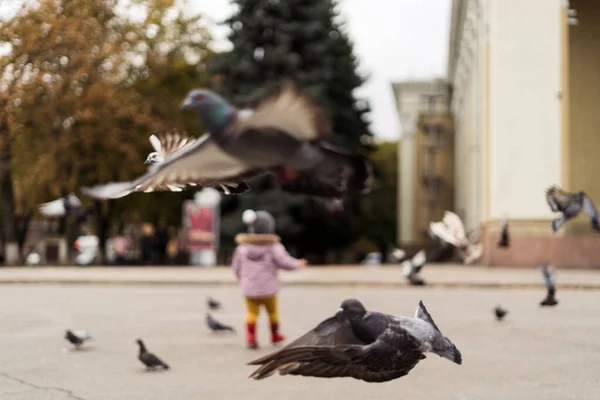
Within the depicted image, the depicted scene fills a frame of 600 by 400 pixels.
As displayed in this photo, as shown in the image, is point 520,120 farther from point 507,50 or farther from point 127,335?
point 127,335

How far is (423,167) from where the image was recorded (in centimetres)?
7419

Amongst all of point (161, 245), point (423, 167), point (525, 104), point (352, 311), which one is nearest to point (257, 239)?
point (352, 311)

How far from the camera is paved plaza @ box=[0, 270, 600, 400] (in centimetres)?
726

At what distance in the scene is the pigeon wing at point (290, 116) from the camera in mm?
2406

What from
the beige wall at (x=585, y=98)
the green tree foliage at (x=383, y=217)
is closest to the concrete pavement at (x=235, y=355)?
the beige wall at (x=585, y=98)

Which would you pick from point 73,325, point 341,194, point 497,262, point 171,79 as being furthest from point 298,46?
point 171,79

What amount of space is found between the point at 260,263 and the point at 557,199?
19.7 feet

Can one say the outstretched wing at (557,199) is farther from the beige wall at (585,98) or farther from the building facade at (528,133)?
the beige wall at (585,98)

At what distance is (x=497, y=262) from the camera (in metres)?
32.6

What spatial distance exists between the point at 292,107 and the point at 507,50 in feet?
106

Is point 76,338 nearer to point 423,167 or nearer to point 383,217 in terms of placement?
point 423,167

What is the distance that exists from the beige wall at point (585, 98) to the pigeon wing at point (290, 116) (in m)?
35.4

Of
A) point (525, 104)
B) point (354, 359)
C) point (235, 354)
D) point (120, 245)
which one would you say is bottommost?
point (120, 245)

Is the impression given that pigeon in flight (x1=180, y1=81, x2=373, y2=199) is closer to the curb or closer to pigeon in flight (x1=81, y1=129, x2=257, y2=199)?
pigeon in flight (x1=81, y1=129, x2=257, y2=199)
